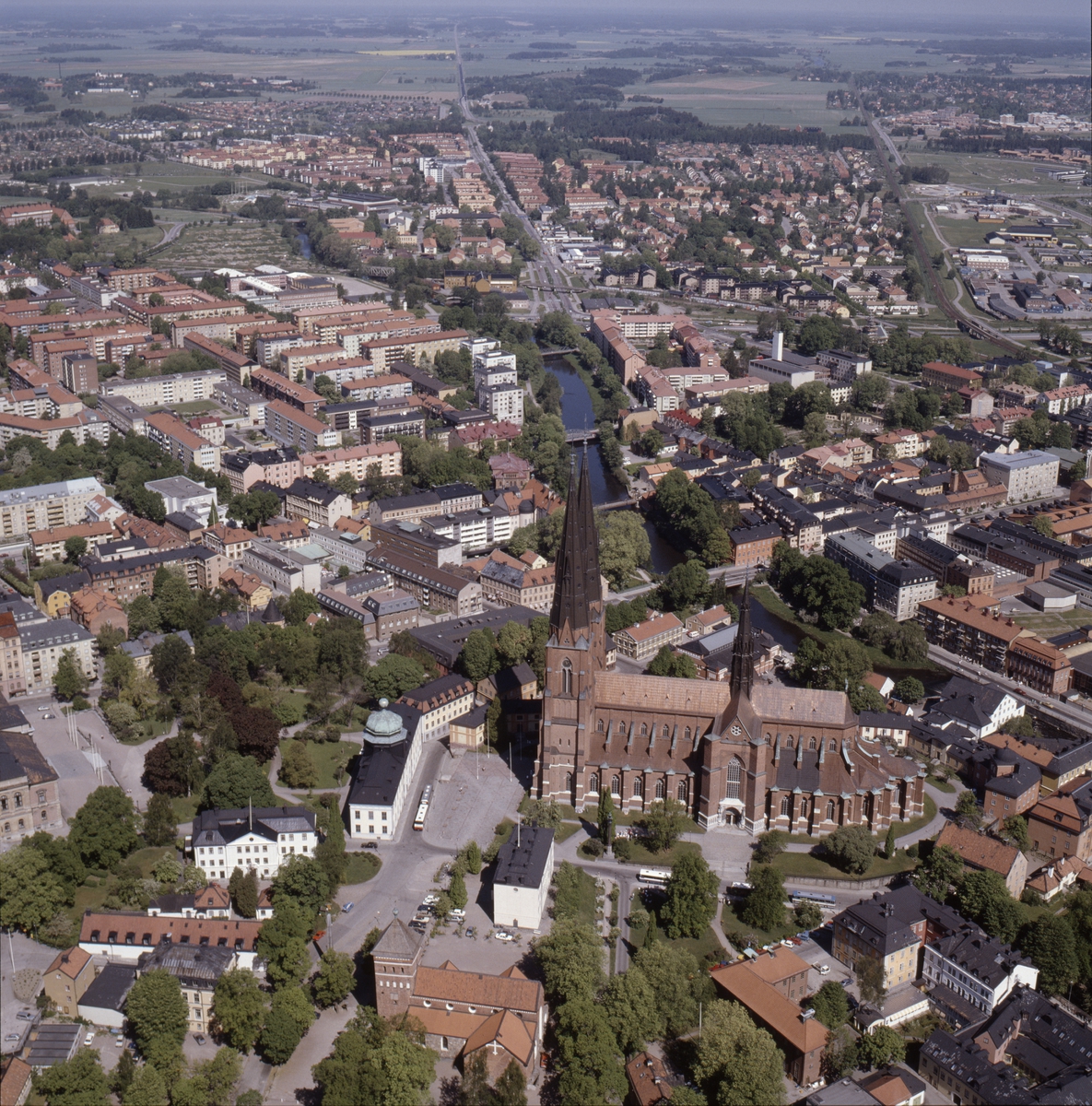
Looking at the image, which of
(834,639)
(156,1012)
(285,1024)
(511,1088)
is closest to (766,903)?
(511,1088)

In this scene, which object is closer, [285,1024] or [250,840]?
[285,1024]

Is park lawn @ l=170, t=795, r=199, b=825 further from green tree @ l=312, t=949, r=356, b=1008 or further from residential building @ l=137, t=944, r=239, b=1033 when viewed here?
green tree @ l=312, t=949, r=356, b=1008

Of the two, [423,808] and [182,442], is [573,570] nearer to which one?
[423,808]

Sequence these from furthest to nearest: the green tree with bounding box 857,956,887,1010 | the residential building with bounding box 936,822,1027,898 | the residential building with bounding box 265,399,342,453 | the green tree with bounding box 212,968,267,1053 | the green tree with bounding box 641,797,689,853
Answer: the residential building with bounding box 265,399,342,453
the green tree with bounding box 641,797,689,853
the residential building with bounding box 936,822,1027,898
the green tree with bounding box 857,956,887,1010
the green tree with bounding box 212,968,267,1053

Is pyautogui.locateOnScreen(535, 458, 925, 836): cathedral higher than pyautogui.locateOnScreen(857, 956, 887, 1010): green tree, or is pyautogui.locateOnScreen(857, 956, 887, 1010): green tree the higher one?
pyautogui.locateOnScreen(535, 458, 925, 836): cathedral

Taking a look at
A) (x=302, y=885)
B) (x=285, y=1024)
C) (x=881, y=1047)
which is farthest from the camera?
(x=302, y=885)

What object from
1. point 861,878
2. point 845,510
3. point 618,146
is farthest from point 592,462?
point 618,146

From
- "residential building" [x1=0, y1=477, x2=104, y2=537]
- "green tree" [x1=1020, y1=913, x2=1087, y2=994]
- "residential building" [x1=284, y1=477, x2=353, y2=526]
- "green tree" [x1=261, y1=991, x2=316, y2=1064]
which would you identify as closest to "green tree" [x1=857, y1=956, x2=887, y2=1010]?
"green tree" [x1=1020, y1=913, x2=1087, y2=994]

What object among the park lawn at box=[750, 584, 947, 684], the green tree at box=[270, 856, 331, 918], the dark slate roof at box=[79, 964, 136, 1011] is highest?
the green tree at box=[270, 856, 331, 918]
